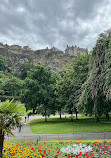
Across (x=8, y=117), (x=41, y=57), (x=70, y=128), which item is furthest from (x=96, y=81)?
(x=41, y=57)

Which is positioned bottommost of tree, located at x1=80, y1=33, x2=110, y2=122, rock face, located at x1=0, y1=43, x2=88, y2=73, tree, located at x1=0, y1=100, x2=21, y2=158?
tree, located at x1=0, y1=100, x2=21, y2=158

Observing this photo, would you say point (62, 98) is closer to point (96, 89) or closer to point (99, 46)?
point (96, 89)

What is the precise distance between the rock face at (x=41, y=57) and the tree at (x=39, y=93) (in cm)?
7592

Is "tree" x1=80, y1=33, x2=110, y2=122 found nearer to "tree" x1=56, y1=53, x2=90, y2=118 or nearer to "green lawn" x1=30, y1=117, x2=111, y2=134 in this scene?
"green lawn" x1=30, y1=117, x2=111, y2=134

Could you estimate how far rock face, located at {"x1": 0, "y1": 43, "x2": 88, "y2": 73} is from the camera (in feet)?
360

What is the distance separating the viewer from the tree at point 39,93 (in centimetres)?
2408

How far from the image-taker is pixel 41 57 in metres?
129

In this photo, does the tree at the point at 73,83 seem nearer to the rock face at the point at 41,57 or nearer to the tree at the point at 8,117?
the tree at the point at 8,117

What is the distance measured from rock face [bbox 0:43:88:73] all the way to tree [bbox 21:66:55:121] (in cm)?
7592

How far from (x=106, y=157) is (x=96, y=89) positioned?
9480 mm

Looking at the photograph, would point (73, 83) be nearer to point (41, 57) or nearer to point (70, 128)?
point (70, 128)

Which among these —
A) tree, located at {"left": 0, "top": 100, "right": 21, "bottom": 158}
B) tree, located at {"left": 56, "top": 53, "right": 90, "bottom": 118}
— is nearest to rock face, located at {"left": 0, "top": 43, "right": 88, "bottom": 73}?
tree, located at {"left": 56, "top": 53, "right": 90, "bottom": 118}

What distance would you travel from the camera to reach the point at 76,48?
151 m

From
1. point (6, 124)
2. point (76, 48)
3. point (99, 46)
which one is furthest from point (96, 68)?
point (76, 48)
